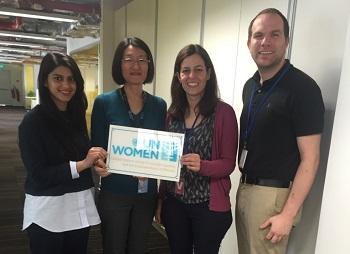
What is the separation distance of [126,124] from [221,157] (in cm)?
53

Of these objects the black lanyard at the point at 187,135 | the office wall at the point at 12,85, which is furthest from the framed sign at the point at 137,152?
the office wall at the point at 12,85

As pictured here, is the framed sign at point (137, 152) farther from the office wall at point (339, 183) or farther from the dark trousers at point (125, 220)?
the office wall at point (339, 183)

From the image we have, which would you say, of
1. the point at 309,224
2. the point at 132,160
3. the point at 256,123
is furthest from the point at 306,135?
the point at 132,160

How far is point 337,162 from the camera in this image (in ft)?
3.79

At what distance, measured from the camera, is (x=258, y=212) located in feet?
4.87

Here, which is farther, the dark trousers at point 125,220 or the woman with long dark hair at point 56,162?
the dark trousers at point 125,220

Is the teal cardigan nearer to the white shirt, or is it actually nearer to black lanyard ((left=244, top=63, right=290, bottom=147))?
the white shirt

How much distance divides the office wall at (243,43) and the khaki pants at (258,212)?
29 cm

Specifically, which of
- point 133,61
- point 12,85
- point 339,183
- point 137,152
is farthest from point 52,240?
point 12,85

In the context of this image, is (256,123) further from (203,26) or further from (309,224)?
(203,26)

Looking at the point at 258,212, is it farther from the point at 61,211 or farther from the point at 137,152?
the point at 61,211

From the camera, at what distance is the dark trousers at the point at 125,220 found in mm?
1655

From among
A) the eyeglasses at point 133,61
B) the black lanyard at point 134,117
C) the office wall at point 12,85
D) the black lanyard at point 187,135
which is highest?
the eyeglasses at point 133,61

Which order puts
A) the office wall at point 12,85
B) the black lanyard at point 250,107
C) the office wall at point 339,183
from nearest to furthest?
the office wall at point 339,183, the black lanyard at point 250,107, the office wall at point 12,85
